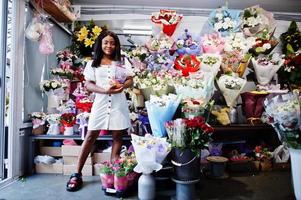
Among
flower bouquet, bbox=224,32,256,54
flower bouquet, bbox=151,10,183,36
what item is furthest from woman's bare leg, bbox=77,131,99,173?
flower bouquet, bbox=224,32,256,54

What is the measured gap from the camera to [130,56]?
338cm

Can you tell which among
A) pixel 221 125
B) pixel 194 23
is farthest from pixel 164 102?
pixel 194 23

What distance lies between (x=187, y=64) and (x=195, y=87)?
53cm

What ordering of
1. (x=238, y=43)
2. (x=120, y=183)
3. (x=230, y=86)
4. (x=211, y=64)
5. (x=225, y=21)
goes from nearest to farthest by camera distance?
(x=120, y=183) → (x=230, y=86) → (x=211, y=64) → (x=238, y=43) → (x=225, y=21)

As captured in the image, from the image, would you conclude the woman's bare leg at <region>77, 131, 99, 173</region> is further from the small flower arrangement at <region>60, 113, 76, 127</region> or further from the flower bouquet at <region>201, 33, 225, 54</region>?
the flower bouquet at <region>201, 33, 225, 54</region>

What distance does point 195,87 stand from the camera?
9.57 feet

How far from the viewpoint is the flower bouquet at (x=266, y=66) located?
11.3 feet

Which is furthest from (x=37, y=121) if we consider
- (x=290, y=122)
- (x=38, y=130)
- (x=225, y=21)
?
(x=225, y=21)

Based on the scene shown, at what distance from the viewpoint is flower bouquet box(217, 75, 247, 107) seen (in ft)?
10.5

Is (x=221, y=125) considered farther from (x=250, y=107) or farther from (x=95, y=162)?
(x=95, y=162)

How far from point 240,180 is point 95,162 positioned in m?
1.60

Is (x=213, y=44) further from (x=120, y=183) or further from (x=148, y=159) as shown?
(x=120, y=183)

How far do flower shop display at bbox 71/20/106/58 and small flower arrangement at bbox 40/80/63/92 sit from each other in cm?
76

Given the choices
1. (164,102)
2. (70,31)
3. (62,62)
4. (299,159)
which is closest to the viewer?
(299,159)
